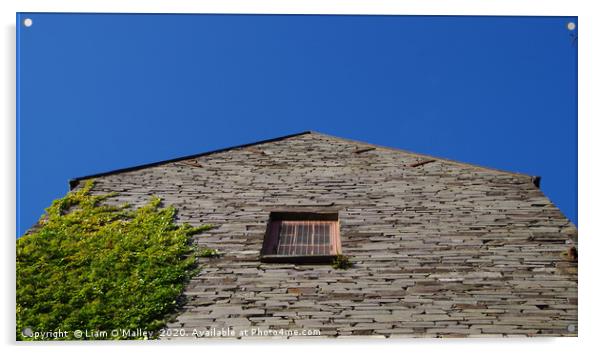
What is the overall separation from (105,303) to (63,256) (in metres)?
0.97

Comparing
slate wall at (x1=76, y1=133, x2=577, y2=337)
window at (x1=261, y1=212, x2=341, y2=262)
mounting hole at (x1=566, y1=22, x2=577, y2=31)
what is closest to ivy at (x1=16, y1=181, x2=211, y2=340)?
slate wall at (x1=76, y1=133, x2=577, y2=337)

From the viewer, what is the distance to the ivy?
5270mm

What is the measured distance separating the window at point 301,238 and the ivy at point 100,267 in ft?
2.75

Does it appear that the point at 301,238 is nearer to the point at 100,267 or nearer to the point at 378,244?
the point at 378,244

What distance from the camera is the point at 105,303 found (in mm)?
5438

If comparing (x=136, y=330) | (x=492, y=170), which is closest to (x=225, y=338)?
(x=136, y=330)

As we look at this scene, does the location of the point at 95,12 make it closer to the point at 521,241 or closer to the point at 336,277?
the point at 336,277

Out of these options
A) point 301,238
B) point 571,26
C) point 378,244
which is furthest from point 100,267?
point 571,26

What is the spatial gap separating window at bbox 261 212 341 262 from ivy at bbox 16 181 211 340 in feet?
2.75

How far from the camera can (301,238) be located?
6.73 m

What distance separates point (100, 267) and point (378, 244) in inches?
111

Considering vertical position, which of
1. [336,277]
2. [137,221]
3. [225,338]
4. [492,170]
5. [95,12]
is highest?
[95,12]

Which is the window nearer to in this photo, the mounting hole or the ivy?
the ivy

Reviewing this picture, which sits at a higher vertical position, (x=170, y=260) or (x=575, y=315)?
(x=170, y=260)
